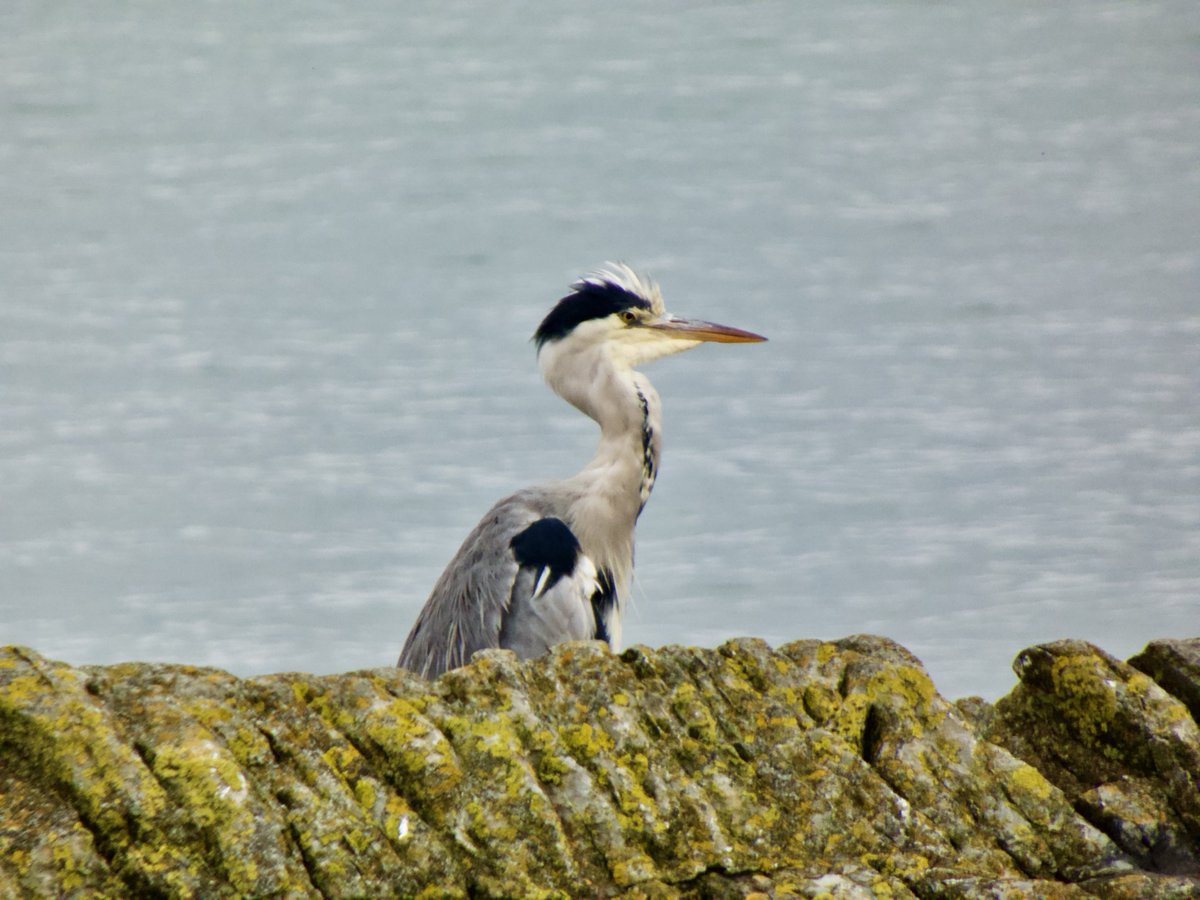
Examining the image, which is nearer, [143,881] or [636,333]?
[143,881]

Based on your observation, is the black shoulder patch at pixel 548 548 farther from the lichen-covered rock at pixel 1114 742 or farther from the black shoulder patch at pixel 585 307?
the lichen-covered rock at pixel 1114 742

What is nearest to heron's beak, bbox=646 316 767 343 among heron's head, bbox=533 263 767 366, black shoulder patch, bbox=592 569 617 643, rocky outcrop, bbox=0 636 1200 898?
heron's head, bbox=533 263 767 366

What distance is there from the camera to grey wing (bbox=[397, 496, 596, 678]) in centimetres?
493

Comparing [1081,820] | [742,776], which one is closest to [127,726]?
[742,776]

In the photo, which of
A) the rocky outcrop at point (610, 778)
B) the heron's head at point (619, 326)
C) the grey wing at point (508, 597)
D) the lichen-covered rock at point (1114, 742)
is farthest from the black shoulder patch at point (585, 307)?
the lichen-covered rock at point (1114, 742)

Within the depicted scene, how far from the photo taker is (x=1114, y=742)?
113 inches

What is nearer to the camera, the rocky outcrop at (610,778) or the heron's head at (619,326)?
Result: the rocky outcrop at (610,778)

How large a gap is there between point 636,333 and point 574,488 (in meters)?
0.69

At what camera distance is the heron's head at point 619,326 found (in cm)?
574

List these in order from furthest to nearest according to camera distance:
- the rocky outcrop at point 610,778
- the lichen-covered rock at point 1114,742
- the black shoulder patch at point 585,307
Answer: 1. the black shoulder patch at point 585,307
2. the lichen-covered rock at point 1114,742
3. the rocky outcrop at point 610,778

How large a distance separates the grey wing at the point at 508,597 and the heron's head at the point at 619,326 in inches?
34.0

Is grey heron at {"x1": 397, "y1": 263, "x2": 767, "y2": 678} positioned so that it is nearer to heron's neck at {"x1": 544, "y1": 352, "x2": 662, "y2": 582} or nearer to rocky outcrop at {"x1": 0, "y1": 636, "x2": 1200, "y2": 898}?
heron's neck at {"x1": 544, "y1": 352, "x2": 662, "y2": 582}

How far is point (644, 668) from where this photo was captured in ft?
8.99

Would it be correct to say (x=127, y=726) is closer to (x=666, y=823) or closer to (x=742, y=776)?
(x=666, y=823)
